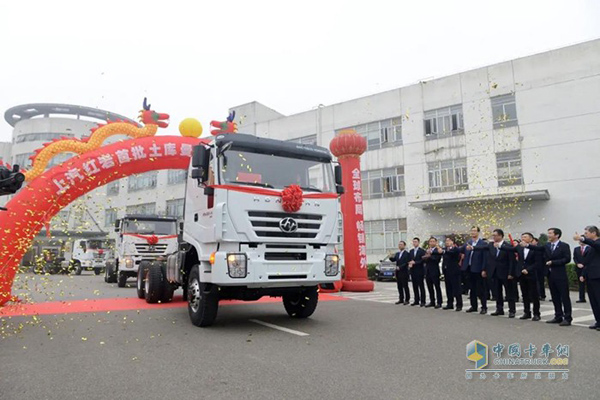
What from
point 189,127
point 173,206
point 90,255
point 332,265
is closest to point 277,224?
point 332,265

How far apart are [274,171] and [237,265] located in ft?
→ 5.51

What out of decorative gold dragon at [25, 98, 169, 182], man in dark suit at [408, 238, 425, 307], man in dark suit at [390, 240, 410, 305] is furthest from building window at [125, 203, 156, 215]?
man in dark suit at [408, 238, 425, 307]

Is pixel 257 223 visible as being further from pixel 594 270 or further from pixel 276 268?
pixel 594 270

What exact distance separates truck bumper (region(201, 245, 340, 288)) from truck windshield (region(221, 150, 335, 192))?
3.43 ft

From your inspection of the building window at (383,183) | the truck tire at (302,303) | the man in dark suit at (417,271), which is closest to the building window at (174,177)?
the building window at (383,183)

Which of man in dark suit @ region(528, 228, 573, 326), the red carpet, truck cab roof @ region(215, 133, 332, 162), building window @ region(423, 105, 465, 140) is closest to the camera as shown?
truck cab roof @ region(215, 133, 332, 162)

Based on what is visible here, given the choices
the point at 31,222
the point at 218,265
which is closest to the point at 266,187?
the point at 218,265

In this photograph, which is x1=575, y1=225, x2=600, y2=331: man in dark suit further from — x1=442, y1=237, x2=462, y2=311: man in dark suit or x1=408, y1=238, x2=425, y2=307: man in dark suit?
x1=408, y1=238, x2=425, y2=307: man in dark suit

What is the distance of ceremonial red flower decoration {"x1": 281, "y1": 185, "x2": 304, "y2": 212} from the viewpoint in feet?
20.9

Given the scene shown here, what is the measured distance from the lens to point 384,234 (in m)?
25.1

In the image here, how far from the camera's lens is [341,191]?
287 inches

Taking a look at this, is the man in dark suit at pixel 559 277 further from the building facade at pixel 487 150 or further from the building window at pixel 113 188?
the building window at pixel 113 188

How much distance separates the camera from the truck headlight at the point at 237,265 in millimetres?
6047

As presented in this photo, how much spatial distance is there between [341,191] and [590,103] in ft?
59.1
